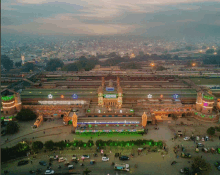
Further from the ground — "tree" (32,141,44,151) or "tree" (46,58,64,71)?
"tree" (46,58,64,71)

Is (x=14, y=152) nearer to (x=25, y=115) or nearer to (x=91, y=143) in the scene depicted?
(x=91, y=143)

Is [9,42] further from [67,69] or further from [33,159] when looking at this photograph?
[33,159]

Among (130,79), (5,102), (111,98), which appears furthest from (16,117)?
(130,79)

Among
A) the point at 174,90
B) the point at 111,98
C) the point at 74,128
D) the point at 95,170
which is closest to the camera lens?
the point at 95,170

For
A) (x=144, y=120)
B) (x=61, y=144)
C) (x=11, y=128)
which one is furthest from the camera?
(x=144, y=120)

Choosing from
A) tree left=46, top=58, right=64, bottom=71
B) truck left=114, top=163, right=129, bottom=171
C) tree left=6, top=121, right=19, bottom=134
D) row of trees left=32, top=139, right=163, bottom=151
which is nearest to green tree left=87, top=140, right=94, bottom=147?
row of trees left=32, top=139, right=163, bottom=151

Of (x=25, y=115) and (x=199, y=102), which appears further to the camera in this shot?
(x=199, y=102)

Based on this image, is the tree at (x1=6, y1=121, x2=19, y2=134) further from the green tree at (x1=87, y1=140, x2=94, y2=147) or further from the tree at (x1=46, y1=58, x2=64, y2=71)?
the tree at (x1=46, y1=58, x2=64, y2=71)

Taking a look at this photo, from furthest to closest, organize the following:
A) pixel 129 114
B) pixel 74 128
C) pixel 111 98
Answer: pixel 111 98, pixel 129 114, pixel 74 128

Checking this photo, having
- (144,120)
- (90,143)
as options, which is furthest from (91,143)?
(144,120)

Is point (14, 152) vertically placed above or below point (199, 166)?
below

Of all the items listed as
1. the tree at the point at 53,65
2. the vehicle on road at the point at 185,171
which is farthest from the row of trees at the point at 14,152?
the tree at the point at 53,65
